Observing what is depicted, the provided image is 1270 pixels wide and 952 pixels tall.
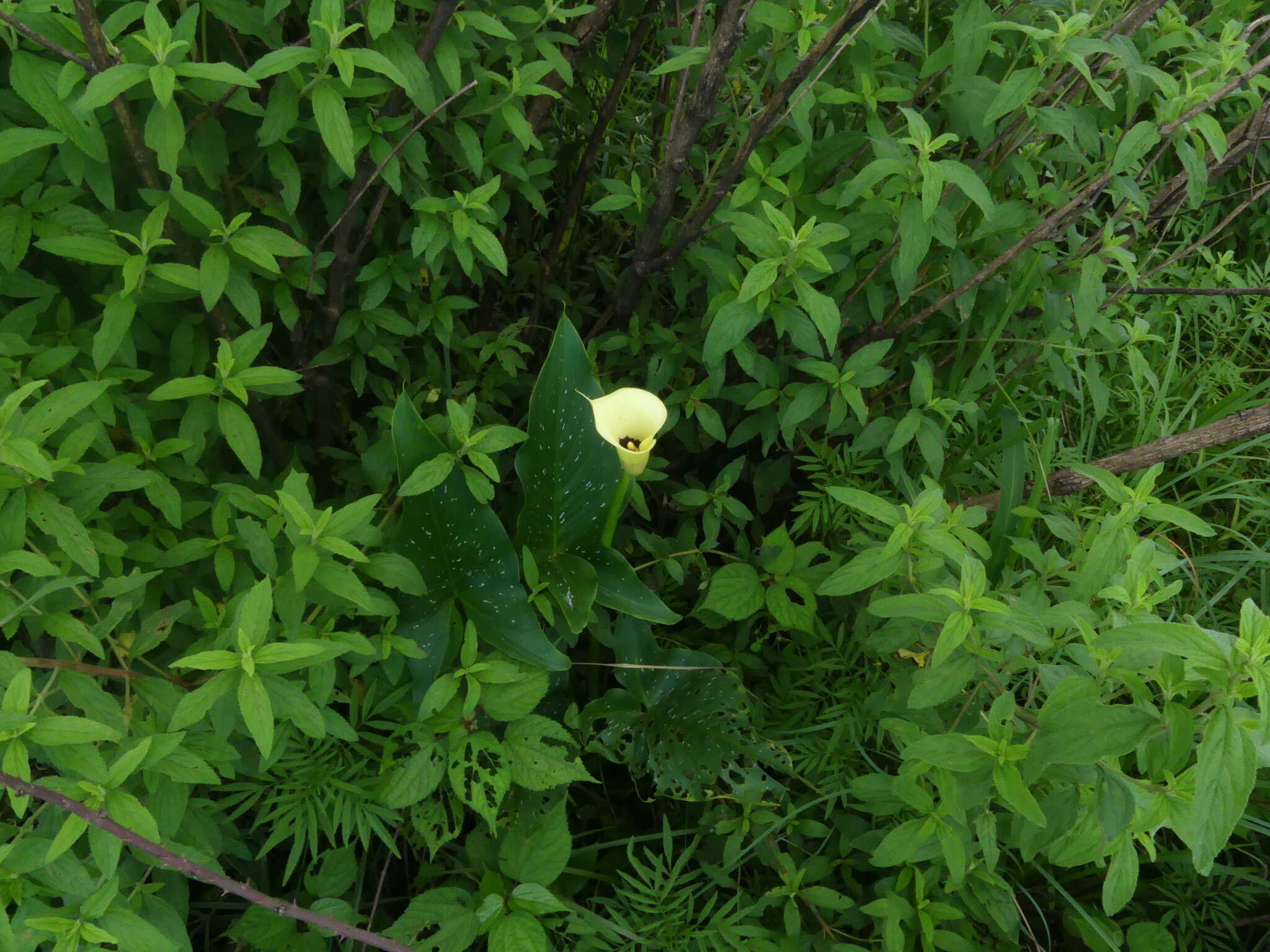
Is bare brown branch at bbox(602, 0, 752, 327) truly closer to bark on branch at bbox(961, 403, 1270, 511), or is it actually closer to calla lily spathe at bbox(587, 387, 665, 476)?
calla lily spathe at bbox(587, 387, 665, 476)

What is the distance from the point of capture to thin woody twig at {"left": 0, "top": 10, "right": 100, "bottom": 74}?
96 centimetres

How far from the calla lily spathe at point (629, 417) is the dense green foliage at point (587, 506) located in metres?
0.15

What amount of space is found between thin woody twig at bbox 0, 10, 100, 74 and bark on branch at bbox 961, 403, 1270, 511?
143 centimetres

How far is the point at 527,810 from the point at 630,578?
1.24ft

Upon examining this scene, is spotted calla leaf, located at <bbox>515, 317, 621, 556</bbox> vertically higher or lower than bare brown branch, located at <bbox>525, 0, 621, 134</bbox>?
lower

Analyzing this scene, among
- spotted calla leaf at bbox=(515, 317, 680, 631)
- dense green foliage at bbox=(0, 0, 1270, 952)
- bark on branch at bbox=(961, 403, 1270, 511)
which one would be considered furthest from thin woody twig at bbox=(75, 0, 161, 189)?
bark on branch at bbox=(961, 403, 1270, 511)

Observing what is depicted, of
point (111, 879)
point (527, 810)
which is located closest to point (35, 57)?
point (111, 879)

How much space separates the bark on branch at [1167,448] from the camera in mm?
1530

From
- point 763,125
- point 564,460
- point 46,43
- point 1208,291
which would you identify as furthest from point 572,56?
point 1208,291

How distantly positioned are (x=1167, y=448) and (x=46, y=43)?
5.57 feet

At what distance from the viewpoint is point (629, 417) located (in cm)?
126

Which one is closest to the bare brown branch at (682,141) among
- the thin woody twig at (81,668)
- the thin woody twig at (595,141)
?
the thin woody twig at (595,141)

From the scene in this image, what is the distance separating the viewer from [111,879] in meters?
0.98

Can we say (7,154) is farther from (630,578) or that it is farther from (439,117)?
(630,578)
